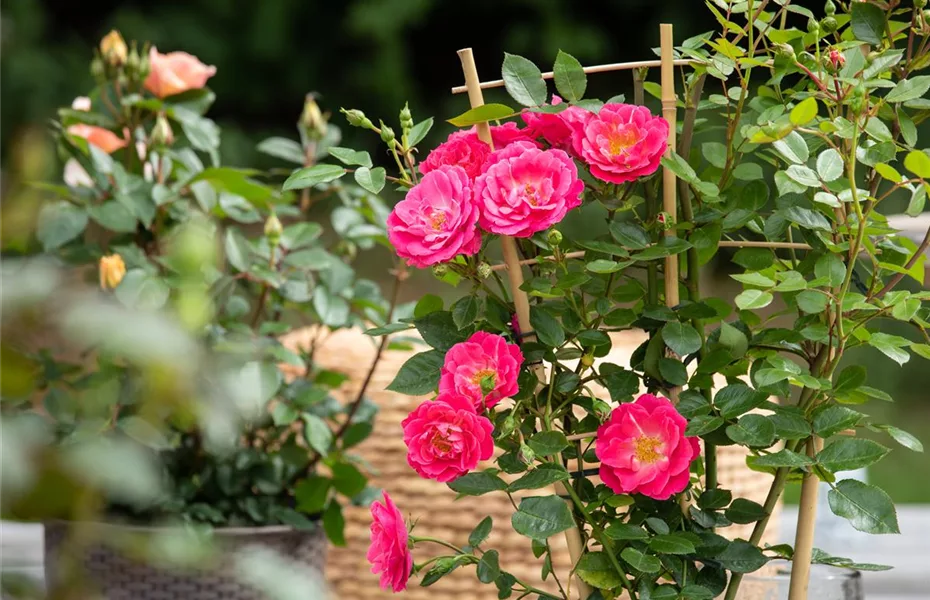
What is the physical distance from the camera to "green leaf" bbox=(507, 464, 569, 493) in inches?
17.5

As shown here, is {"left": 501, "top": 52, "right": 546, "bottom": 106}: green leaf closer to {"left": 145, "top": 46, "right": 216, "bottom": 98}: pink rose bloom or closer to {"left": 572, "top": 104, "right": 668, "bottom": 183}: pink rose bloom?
{"left": 572, "top": 104, "right": 668, "bottom": 183}: pink rose bloom

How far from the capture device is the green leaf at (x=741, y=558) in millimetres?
464

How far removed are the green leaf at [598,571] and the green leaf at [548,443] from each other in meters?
0.06

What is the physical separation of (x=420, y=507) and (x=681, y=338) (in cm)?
63

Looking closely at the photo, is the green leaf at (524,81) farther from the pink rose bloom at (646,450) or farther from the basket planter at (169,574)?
the basket planter at (169,574)

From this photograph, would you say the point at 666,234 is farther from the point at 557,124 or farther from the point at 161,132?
the point at 161,132

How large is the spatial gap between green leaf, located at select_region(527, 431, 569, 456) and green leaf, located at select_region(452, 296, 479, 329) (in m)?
0.06

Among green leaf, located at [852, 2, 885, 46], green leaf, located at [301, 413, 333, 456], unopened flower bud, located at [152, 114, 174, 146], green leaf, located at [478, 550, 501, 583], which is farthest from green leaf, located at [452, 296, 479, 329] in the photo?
unopened flower bud, located at [152, 114, 174, 146]

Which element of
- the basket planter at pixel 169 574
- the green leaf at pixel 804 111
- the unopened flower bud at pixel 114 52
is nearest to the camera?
the green leaf at pixel 804 111

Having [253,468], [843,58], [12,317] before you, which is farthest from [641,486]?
[253,468]

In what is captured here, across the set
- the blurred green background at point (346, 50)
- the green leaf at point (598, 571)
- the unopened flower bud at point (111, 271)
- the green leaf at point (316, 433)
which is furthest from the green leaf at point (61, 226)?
the blurred green background at point (346, 50)

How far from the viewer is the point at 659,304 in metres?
0.50

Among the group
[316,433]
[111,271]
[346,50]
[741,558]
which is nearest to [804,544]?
[741,558]

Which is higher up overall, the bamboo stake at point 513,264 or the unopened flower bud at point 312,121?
the unopened flower bud at point 312,121
